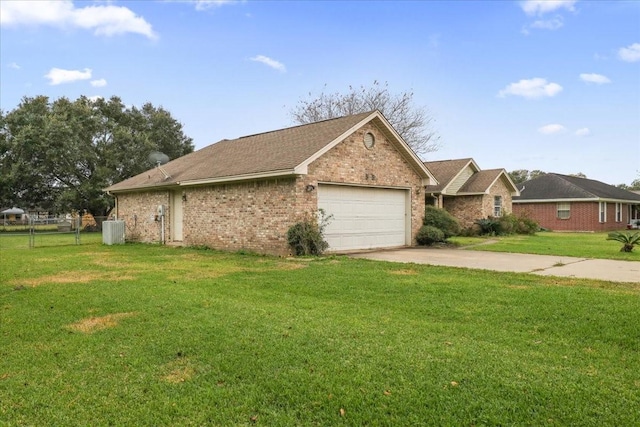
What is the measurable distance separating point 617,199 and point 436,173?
51.5 ft

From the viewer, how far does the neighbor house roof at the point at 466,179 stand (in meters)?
24.3

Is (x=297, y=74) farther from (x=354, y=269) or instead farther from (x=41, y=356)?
(x=41, y=356)

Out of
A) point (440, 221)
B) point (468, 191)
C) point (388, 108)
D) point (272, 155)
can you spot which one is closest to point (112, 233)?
point (272, 155)

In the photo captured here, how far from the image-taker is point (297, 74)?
78.1ft

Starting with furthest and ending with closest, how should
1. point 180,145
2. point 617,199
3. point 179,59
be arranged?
1. point 180,145
2. point 617,199
3. point 179,59

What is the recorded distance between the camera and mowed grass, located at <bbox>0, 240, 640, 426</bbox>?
3.26m

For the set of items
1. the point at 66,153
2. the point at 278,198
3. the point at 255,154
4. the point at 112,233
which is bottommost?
the point at 112,233

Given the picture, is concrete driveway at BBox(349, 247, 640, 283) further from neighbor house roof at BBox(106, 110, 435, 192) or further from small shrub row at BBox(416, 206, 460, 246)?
neighbor house roof at BBox(106, 110, 435, 192)

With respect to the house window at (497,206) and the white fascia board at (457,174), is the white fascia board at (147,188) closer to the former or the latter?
the white fascia board at (457,174)

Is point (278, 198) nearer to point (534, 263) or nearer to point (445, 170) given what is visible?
point (534, 263)

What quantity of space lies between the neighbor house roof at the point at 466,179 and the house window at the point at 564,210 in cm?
658

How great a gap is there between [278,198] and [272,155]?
7.47ft

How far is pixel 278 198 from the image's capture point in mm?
13602

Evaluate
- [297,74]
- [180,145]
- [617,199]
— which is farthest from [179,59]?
[617,199]
